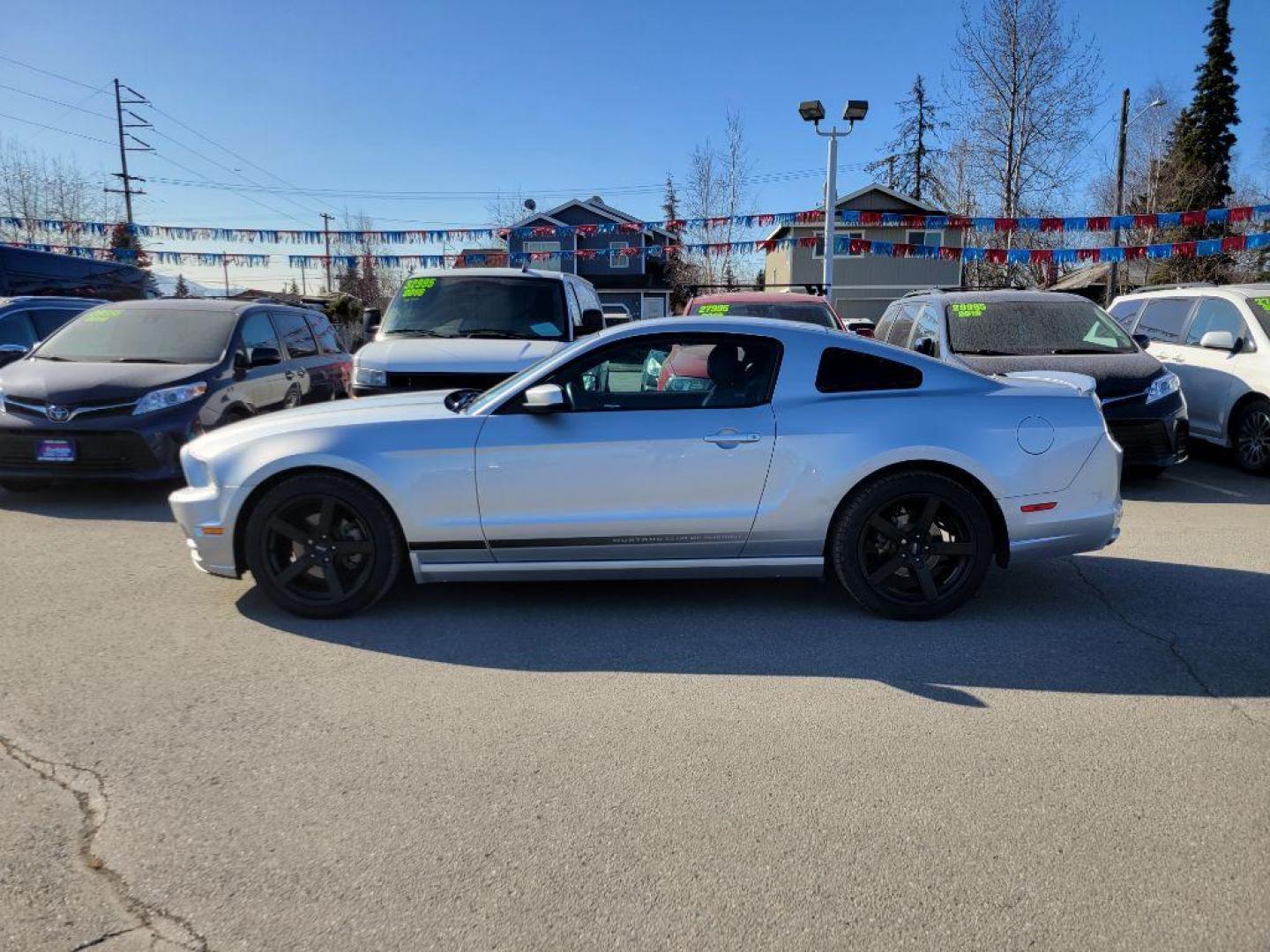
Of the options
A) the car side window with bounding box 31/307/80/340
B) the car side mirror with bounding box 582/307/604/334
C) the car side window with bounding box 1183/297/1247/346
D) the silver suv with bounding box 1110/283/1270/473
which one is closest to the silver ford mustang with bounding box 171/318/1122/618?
the car side mirror with bounding box 582/307/604/334

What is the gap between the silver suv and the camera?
8609mm

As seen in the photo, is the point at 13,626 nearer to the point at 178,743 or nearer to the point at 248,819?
the point at 178,743

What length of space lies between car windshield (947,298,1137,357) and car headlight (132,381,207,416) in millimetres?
6912

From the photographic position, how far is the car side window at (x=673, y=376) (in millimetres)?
4535

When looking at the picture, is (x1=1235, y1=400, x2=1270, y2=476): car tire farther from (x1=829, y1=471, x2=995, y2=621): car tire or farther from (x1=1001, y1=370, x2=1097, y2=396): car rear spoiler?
(x1=829, y1=471, x2=995, y2=621): car tire

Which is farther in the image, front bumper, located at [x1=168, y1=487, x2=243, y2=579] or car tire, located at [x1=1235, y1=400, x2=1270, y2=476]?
car tire, located at [x1=1235, y1=400, x2=1270, y2=476]

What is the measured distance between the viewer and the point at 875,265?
3878 centimetres

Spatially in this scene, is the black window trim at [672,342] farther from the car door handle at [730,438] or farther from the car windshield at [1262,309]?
the car windshield at [1262,309]

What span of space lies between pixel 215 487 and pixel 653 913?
3.25 m

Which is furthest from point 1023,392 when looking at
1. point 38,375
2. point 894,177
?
point 894,177

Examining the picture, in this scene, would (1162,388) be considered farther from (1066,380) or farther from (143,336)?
(143,336)

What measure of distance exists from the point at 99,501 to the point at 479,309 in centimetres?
374

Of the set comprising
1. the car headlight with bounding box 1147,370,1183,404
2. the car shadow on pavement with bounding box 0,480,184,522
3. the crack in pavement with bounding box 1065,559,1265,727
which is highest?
the car headlight with bounding box 1147,370,1183,404

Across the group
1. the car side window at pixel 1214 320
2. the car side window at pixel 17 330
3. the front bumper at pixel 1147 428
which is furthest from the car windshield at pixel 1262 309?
the car side window at pixel 17 330
